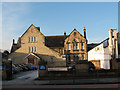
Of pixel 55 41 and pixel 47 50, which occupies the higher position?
pixel 55 41

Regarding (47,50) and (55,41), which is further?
(55,41)

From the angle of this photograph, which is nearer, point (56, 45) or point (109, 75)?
point (109, 75)

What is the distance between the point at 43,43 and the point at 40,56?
412cm

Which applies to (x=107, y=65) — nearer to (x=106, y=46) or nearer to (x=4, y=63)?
(x=106, y=46)

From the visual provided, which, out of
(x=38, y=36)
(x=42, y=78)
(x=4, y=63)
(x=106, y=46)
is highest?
(x=38, y=36)

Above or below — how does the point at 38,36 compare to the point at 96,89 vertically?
above

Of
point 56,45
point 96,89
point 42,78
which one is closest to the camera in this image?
point 96,89

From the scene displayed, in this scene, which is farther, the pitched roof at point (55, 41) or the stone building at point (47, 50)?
the pitched roof at point (55, 41)

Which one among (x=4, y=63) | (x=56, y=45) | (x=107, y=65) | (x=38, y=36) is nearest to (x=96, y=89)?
→ (x=4, y=63)

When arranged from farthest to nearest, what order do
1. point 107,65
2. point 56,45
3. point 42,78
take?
1. point 56,45
2. point 107,65
3. point 42,78

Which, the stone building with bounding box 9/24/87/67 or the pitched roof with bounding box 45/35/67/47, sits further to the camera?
the pitched roof with bounding box 45/35/67/47

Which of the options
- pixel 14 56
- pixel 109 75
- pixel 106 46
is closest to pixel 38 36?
pixel 14 56

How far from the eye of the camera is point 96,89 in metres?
11.0

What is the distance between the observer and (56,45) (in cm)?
5131
